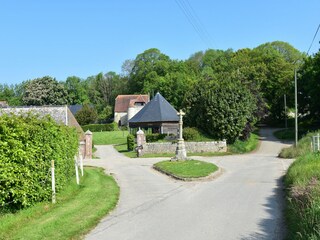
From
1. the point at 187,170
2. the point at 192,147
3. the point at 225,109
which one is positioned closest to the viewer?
the point at 187,170

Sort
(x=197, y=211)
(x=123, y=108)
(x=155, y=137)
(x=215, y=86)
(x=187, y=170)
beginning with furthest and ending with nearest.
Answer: (x=123, y=108) → (x=155, y=137) → (x=215, y=86) → (x=187, y=170) → (x=197, y=211)

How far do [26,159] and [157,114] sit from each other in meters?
43.5

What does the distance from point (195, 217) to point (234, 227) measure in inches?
57.6

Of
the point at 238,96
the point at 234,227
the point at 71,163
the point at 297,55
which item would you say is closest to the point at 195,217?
the point at 234,227

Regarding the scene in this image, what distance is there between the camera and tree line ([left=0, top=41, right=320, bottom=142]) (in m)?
42.3

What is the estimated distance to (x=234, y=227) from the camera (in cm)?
967

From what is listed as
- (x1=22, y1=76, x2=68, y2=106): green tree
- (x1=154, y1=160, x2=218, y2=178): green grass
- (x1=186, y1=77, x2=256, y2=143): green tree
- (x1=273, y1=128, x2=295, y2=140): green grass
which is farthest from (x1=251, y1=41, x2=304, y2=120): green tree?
(x1=22, y1=76, x2=68, y2=106): green tree

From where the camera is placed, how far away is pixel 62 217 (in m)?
10.4

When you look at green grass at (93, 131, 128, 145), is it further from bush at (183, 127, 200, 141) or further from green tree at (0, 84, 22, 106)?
green tree at (0, 84, 22, 106)

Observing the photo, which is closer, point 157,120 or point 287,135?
point 157,120

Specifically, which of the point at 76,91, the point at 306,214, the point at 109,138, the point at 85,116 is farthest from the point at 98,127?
the point at 306,214

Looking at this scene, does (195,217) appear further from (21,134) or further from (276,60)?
(276,60)

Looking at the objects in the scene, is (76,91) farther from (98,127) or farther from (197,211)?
(197,211)

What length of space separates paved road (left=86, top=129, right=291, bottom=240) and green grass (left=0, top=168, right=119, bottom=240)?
0.35 metres
